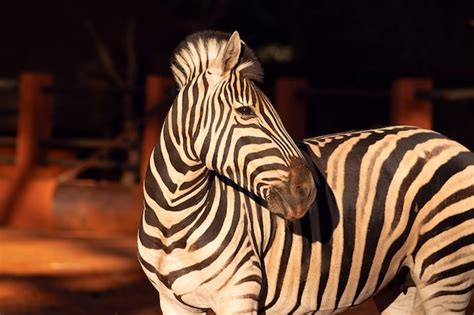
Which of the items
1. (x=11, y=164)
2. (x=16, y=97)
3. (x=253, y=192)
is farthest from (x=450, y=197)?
(x=16, y=97)

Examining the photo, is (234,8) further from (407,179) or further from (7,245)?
(407,179)

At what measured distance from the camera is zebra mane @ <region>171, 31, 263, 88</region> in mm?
4215

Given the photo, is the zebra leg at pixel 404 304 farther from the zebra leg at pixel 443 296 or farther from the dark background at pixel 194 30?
the dark background at pixel 194 30

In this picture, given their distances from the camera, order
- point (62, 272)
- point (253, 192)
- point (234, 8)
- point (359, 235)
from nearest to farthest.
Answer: point (253, 192)
point (359, 235)
point (62, 272)
point (234, 8)

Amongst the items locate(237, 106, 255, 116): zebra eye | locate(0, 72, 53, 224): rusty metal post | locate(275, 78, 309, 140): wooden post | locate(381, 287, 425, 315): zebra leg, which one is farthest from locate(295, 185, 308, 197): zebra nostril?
locate(0, 72, 53, 224): rusty metal post

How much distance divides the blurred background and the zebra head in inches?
197

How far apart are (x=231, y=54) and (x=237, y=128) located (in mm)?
295

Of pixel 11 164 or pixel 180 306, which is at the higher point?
pixel 180 306

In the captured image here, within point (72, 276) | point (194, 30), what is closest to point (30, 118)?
point (194, 30)

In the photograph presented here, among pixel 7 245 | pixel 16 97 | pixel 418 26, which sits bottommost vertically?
pixel 7 245

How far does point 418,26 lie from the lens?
1405cm

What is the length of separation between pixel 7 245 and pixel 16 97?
5.87 m

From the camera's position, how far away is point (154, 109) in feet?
38.4

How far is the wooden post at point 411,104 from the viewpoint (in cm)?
999
